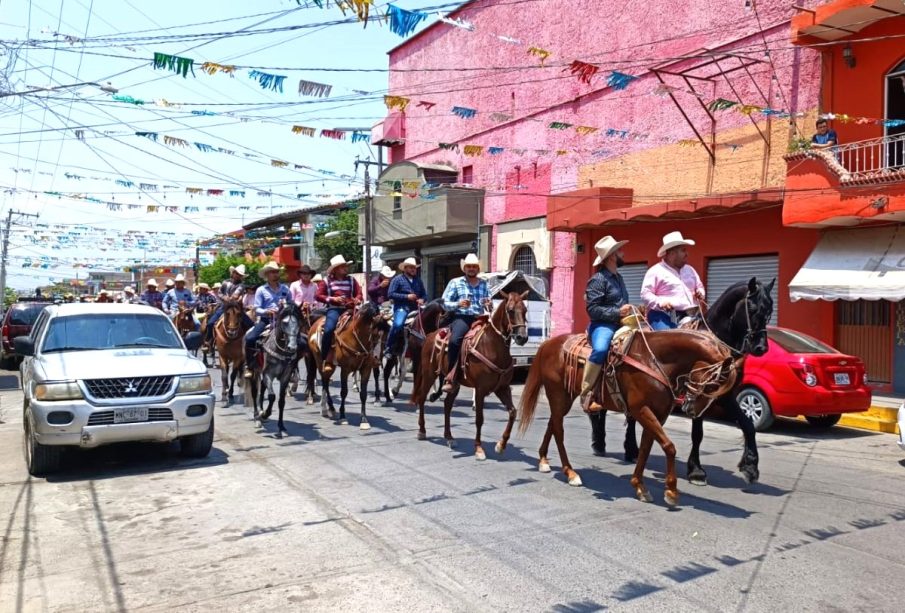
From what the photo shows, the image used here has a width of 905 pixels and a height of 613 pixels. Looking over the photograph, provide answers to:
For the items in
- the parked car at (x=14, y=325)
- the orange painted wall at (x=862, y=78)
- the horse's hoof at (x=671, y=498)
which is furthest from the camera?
the parked car at (x=14, y=325)

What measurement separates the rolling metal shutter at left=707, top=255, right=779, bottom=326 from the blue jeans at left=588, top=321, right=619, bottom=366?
39.2 feet

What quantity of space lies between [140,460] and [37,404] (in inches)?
60.6

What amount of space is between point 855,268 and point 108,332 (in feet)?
48.6

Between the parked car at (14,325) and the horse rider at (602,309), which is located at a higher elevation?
the horse rider at (602,309)

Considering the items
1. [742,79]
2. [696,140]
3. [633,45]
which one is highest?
[633,45]

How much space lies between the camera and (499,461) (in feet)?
27.1

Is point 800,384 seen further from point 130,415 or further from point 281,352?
point 130,415

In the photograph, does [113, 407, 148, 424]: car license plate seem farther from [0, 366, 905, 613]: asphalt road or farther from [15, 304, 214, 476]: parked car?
[0, 366, 905, 613]: asphalt road

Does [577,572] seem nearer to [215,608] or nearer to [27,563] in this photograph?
[215,608]

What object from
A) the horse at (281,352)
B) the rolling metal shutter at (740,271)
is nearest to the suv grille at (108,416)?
the horse at (281,352)

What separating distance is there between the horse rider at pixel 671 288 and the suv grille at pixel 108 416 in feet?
17.4

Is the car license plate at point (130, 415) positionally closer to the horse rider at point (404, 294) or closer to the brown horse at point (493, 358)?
the brown horse at point (493, 358)

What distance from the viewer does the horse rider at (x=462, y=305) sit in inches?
370

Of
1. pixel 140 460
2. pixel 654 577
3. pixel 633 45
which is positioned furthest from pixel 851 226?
pixel 140 460
